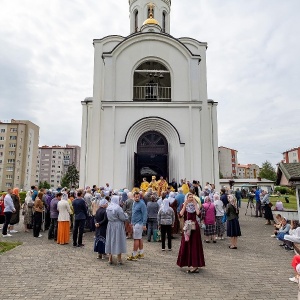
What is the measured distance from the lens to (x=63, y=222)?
31.6ft

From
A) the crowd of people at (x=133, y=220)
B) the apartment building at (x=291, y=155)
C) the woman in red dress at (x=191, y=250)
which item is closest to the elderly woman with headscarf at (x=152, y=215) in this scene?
the crowd of people at (x=133, y=220)

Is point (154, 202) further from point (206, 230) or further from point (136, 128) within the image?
point (136, 128)

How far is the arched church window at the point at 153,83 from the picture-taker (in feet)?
73.5

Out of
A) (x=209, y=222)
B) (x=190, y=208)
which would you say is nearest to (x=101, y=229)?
(x=190, y=208)

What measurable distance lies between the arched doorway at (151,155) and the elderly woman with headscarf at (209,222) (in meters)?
9.80

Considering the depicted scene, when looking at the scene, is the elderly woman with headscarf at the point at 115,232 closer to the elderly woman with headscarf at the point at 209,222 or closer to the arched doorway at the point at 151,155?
the elderly woman with headscarf at the point at 209,222

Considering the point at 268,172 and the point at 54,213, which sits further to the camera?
the point at 268,172

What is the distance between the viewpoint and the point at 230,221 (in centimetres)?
915

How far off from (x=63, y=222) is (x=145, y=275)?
4388 millimetres

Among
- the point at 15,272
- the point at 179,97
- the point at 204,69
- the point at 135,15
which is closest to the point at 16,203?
the point at 15,272

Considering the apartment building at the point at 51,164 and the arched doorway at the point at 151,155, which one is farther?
the apartment building at the point at 51,164

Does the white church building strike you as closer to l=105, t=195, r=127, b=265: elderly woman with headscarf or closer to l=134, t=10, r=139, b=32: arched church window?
l=134, t=10, r=139, b=32: arched church window

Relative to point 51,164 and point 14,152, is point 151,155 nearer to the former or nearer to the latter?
point 14,152

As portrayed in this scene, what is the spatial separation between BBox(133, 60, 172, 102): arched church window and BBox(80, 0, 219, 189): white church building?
75 mm
